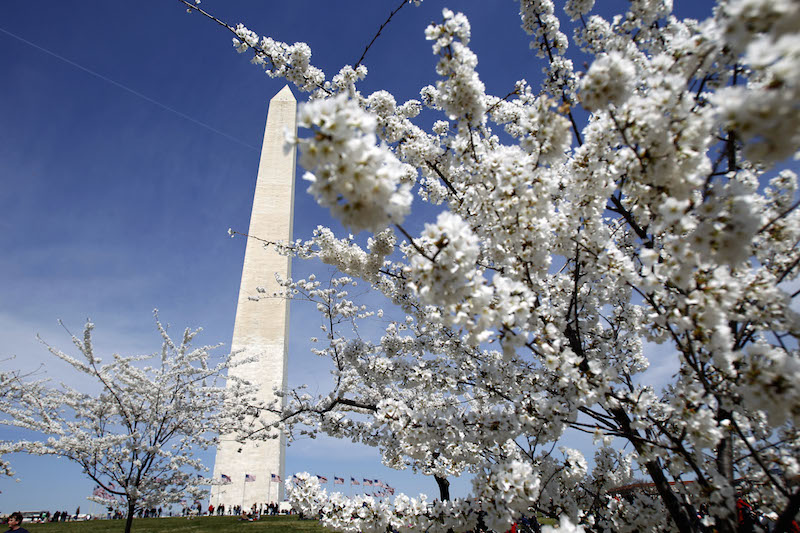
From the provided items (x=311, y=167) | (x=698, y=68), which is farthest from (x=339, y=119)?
(x=698, y=68)

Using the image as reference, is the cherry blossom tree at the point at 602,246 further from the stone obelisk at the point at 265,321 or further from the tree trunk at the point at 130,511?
the stone obelisk at the point at 265,321

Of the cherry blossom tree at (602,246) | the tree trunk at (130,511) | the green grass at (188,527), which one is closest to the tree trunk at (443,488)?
the cherry blossom tree at (602,246)

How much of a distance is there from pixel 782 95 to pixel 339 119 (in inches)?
53.2

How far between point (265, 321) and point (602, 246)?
1852 centimetres

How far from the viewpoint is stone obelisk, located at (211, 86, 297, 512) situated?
56.4 ft

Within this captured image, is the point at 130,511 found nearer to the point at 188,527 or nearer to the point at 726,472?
the point at 188,527

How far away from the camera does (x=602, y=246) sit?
2648mm

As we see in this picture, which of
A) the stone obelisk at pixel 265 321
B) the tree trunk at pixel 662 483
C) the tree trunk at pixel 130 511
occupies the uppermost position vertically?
the stone obelisk at pixel 265 321

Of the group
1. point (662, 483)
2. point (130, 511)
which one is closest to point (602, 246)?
point (662, 483)

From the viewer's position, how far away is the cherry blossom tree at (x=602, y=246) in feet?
4.93

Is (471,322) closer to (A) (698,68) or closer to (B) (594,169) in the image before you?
(B) (594,169)

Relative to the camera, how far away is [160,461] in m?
7.37

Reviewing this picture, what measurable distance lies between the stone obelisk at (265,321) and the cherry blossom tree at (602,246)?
14.1m

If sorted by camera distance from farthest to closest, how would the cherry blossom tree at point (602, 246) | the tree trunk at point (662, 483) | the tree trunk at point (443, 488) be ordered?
1. the tree trunk at point (443, 488)
2. the tree trunk at point (662, 483)
3. the cherry blossom tree at point (602, 246)
